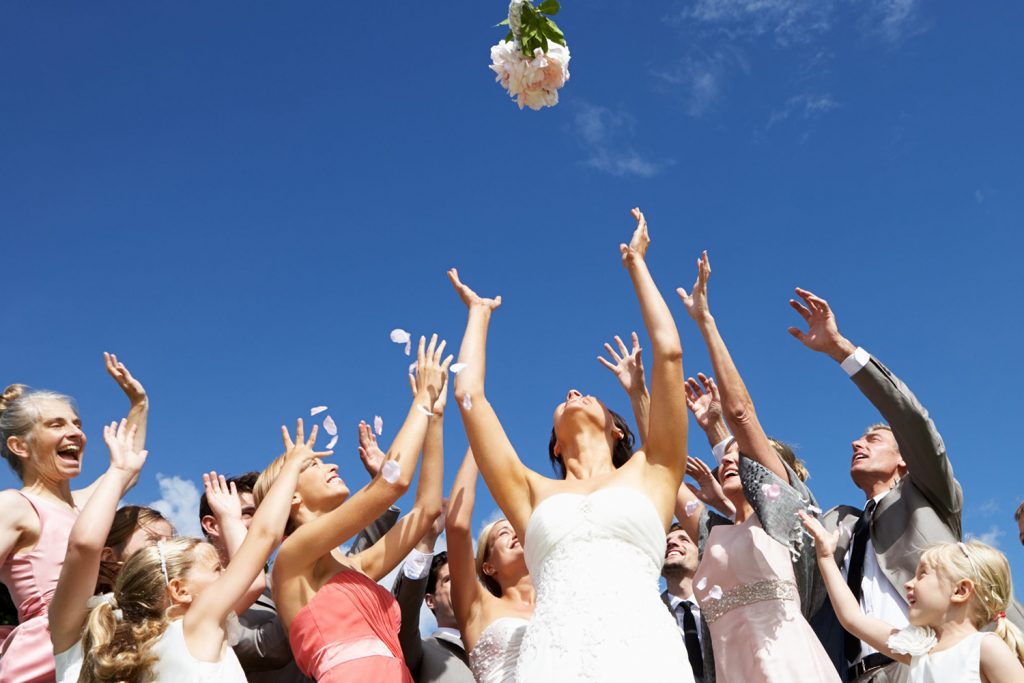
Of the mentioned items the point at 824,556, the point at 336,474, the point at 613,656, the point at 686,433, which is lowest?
the point at 613,656

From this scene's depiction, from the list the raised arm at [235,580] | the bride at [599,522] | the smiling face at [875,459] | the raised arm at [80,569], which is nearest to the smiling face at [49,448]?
the raised arm at [80,569]

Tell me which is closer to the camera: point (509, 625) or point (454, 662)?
point (509, 625)

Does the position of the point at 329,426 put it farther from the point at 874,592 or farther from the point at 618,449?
the point at 874,592

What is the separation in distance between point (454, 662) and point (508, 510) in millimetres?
2289

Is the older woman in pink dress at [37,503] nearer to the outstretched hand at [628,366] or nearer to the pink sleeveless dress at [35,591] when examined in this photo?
the pink sleeveless dress at [35,591]

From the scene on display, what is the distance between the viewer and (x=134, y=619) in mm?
4980

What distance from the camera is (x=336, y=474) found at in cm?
598

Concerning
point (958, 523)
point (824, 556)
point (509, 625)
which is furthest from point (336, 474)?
point (958, 523)

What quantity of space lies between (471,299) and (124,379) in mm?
2450

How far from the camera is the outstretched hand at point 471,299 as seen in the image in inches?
223

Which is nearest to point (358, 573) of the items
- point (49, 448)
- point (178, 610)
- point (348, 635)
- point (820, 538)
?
point (348, 635)

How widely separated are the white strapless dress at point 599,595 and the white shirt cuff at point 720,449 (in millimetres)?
1891

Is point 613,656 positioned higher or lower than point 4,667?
lower

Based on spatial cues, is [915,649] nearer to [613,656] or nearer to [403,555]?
[613,656]
